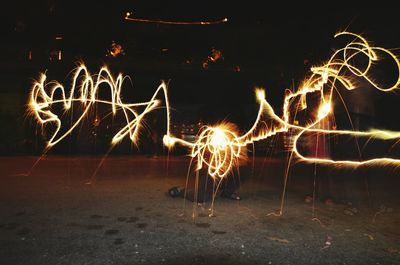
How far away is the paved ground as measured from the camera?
153 inches

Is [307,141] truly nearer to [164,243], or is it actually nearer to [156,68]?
[156,68]

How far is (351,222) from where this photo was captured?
532 centimetres

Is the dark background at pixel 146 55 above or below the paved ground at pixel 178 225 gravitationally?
above

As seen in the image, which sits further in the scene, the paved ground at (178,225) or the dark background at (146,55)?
the dark background at (146,55)

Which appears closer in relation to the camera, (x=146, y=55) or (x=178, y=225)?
(x=178, y=225)

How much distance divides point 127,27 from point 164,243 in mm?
10744

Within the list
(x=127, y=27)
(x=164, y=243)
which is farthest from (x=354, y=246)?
(x=127, y=27)

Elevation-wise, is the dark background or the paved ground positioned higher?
the dark background

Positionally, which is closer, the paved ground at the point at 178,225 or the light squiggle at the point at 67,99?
the paved ground at the point at 178,225

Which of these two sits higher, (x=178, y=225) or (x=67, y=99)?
(x=67, y=99)

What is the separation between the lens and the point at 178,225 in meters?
4.98

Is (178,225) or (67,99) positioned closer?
(178,225)

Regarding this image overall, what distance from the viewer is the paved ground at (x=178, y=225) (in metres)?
3.90

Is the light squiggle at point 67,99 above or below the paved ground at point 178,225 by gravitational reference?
above
